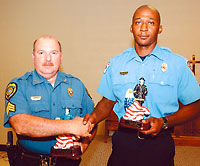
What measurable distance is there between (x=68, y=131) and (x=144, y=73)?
757 mm

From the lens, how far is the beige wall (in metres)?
4.60

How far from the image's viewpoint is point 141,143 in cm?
177

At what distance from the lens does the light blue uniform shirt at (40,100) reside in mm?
1916

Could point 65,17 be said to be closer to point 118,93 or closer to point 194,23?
point 194,23

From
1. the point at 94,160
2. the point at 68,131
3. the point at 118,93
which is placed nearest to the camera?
the point at 68,131

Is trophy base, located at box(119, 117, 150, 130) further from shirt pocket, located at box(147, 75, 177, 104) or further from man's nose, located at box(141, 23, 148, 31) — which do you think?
man's nose, located at box(141, 23, 148, 31)

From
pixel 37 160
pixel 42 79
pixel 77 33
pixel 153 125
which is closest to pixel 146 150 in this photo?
pixel 153 125

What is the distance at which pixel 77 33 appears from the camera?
4.77m

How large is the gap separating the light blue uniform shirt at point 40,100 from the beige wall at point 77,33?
2664mm

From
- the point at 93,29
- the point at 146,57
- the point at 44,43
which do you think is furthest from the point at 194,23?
the point at 44,43

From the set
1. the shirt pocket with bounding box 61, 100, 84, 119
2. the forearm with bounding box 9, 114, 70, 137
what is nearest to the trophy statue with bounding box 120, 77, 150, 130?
the forearm with bounding box 9, 114, 70, 137

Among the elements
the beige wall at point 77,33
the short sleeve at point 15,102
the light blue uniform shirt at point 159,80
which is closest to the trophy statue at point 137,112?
the light blue uniform shirt at point 159,80

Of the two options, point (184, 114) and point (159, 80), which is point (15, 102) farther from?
point (184, 114)

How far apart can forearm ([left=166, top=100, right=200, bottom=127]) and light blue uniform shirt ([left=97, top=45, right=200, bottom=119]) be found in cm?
5
